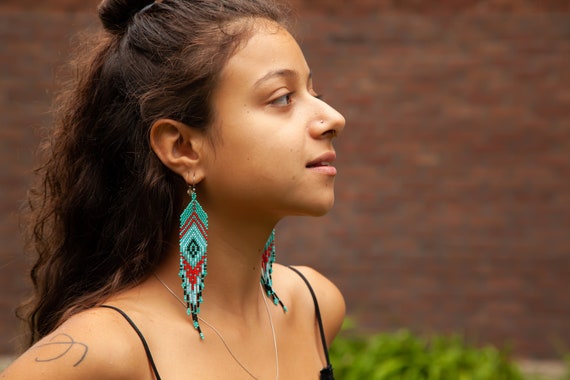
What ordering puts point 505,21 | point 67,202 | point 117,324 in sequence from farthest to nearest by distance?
1. point 505,21
2. point 67,202
3. point 117,324

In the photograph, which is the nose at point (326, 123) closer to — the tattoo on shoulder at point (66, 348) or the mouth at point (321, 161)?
the mouth at point (321, 161)

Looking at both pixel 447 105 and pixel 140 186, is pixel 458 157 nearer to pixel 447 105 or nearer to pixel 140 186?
pixel 447 105

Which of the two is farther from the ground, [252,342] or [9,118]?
[9,118]

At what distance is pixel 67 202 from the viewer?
2.54 meters

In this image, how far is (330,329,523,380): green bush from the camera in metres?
4.82

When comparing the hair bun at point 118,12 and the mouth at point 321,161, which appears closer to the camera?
the mouth at point 321,161

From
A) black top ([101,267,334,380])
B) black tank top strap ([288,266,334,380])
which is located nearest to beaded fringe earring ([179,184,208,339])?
black top ([101,267,334,380])

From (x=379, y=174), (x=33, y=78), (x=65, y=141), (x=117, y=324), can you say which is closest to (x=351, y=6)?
(x=379, y=174)

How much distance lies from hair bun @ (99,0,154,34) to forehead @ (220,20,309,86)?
1.22 ft

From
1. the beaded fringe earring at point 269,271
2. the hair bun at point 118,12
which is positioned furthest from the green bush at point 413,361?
the hair bun at point 118,12

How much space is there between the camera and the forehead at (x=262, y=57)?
7.57 ft

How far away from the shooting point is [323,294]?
293 cm

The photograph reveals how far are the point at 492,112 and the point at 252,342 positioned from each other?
15.4 ft

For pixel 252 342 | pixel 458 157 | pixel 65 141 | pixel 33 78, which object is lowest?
pixel 252 342
